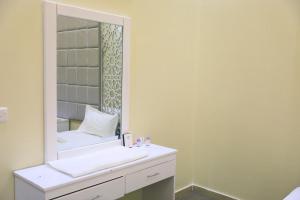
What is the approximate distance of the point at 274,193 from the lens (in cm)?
294

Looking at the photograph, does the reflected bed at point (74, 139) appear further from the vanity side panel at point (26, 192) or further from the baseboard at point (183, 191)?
the baseboard at point (183, 191)

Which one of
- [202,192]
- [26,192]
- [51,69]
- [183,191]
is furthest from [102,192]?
[202,192]

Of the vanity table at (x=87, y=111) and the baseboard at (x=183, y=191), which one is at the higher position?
the vanity table at (x=87, y=111)

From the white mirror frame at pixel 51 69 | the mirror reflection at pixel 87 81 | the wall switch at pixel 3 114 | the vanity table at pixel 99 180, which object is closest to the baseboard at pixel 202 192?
the vanity table at pixel 99 180

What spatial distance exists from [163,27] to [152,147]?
3.88ft

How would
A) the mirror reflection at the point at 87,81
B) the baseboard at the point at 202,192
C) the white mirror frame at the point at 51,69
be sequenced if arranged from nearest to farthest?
the white mirror frame at the point at 51,69 < the mirror reflection at the point at 87,81 < the baseboard at the point at 202,192

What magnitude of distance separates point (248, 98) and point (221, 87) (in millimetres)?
322

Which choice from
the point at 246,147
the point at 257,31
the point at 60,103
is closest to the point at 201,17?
the point at 257,31

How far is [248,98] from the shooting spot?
10.0 feet

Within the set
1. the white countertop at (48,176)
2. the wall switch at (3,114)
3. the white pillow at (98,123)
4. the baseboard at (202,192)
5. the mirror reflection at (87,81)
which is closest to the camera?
the white countertop at (48,176)

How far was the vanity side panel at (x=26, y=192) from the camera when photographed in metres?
1.83

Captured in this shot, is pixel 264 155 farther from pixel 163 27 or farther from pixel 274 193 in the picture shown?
pixel 163 27

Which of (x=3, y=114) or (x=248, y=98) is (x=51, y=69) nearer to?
(x=3, y=114)

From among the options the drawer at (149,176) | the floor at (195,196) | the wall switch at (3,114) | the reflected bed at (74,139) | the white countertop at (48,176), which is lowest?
the floor at (195,196)
